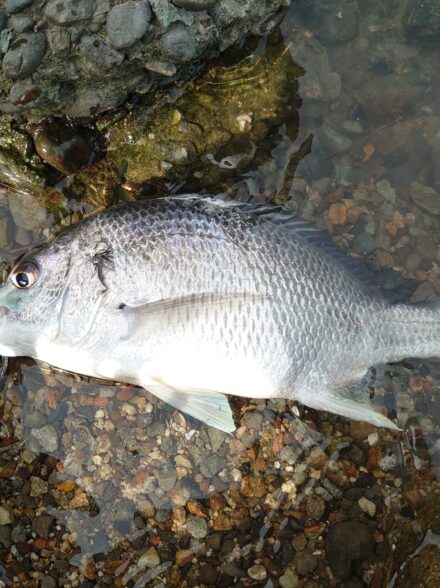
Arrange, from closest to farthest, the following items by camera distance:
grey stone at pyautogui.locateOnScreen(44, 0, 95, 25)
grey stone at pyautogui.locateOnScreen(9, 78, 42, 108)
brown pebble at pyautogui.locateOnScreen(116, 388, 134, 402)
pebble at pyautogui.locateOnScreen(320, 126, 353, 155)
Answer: grey stone at pyautogui.locateOnScreen(44, 0, 95, 25) < grey stone at pyautogui.locateOnScreen(9, 78, 42, 108) < brown pebble at pyautogui.locateOnScreen(116, 388, 134, 402) < pebble at pyautogui.locateOnScreen(320, 126, 353, 155)

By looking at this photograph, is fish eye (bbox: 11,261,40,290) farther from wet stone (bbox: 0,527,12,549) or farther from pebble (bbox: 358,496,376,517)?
pebble (bbox: 358,496,376,517)

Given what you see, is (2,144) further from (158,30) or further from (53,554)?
(53,554)

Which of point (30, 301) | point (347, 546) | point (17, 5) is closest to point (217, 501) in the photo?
point (347, 546)

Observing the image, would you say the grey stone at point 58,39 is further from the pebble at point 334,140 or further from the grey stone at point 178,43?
the pebble at point 334,140

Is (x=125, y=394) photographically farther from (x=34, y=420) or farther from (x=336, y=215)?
(x=336, y=215)

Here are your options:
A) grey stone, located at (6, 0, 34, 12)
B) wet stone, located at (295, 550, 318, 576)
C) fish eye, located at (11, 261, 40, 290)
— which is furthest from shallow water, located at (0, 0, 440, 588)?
grey stone, located at (6, 0, 34, 12)

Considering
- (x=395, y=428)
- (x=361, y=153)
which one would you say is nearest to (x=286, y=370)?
(x=395, y=428)

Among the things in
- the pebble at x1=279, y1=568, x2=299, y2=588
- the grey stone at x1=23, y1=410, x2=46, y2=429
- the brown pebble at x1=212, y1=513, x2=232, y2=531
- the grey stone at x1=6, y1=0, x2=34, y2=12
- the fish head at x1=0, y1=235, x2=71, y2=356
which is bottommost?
the pebble at x1=279, y1=568, x2=299, y2=588
